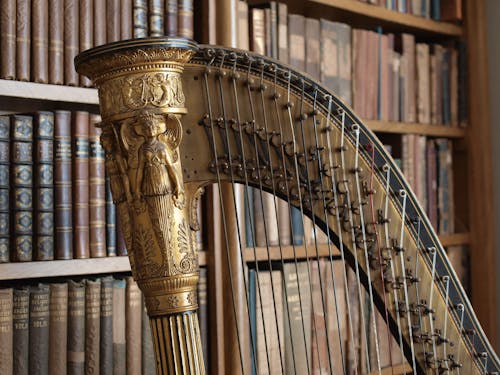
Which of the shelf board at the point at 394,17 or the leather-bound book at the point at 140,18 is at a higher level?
the shelf board at the point at 394,17

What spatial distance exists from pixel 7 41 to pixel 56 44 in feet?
0.29

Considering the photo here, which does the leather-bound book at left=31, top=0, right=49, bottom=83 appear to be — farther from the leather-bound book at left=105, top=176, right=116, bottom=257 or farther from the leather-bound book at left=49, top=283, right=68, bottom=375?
the leather-bound book at left=49, top=283, right=68, bottom=375

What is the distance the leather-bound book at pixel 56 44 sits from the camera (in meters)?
1.45

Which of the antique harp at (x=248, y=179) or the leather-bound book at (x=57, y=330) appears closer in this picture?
the antique harp at (x=248, y=179)

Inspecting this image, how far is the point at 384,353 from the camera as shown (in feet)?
6.72

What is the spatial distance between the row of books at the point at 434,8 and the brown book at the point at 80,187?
1.01 m

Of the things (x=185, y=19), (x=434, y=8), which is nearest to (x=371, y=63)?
(x=434, y=8)

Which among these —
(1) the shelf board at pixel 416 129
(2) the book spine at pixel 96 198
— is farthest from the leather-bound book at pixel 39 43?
(1) the shelf board at pixel 416 129

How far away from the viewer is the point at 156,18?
62.3 inches

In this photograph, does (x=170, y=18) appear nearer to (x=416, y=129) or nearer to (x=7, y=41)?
(x=7, y=41)

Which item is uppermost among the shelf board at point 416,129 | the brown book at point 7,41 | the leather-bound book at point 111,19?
the leather-bound book at point 111,19

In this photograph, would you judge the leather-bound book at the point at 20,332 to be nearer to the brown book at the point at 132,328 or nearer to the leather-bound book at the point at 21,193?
the leather-bound book at the point at 21,193

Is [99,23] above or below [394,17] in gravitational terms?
below

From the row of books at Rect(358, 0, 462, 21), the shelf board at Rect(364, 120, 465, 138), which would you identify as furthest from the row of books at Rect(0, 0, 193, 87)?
the row of books at Rect(358, 0, 462, 21)
